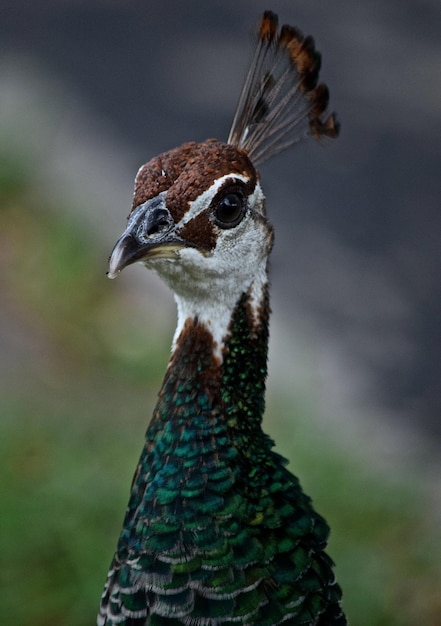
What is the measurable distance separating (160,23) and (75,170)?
110cm

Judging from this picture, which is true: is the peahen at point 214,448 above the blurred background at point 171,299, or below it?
below

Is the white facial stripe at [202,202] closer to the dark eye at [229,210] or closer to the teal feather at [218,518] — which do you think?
the dark eye at [229,210]

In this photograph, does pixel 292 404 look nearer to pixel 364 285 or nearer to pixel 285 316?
pixel 285 316

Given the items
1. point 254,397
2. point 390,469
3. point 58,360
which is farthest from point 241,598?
point 58,360

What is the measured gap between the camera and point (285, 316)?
3.21 metres

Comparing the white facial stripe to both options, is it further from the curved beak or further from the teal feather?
the teal feather

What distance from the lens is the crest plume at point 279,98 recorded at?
5.31 ft

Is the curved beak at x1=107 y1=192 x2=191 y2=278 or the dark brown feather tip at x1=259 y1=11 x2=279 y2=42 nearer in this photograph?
the curved beak at x1=107 y1=192 x2=191 y2=278

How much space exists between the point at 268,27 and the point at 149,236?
0.44 metres

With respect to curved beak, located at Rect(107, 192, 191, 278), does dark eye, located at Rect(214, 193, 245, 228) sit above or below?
above

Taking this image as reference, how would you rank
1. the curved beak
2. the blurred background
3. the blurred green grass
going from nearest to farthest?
the curved beak
the blurred green grass
the blurred background

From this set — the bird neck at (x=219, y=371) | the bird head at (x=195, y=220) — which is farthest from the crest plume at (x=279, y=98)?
the bird neck at (x=219, y=371)

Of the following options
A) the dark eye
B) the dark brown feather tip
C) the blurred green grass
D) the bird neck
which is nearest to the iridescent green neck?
the bird neck

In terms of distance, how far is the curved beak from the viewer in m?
1.37
